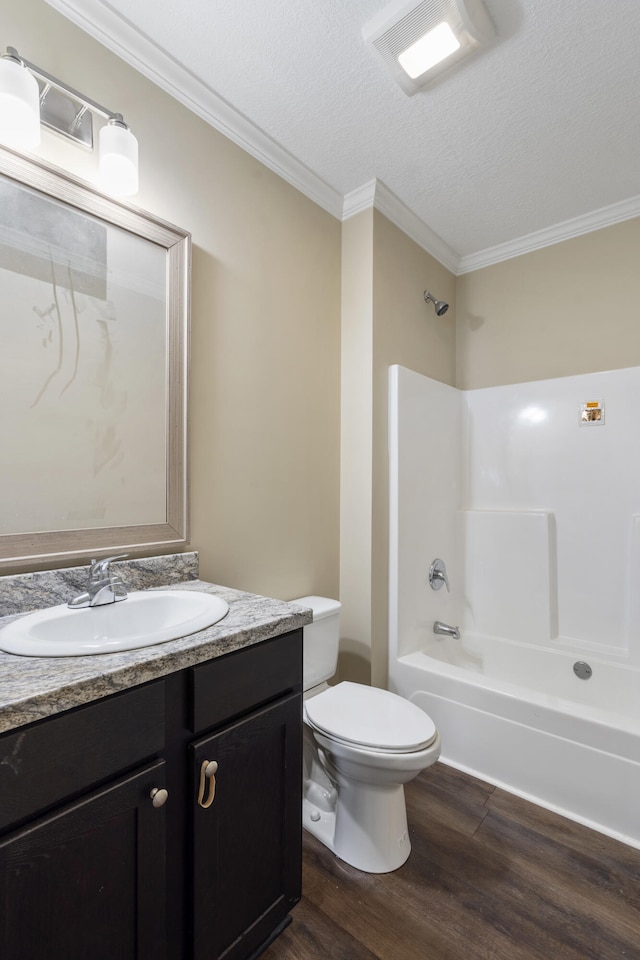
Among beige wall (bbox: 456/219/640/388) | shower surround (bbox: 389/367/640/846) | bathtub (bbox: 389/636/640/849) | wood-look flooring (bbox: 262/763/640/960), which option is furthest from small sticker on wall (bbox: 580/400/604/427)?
wood-look flooring (bbox: 262/763/640/960)

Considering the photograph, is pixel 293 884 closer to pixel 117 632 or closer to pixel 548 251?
pixel 117 632

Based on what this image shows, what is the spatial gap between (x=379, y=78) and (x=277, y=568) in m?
1.79

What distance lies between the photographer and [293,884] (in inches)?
48.1

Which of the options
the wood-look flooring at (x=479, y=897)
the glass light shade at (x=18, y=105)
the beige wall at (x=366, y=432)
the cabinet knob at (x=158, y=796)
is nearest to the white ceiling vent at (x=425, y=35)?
the beige wall at (x=366, y=432)

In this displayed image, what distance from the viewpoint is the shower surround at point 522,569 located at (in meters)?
1.86

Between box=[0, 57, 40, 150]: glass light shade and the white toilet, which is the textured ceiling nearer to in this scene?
box=[0, 57, 40, 150]: glass light shade

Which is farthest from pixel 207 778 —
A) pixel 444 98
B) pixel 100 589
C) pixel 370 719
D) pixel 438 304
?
pixel 438 304

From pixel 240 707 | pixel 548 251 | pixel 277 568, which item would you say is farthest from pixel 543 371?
pixel 240 707

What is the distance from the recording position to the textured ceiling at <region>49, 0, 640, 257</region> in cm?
138

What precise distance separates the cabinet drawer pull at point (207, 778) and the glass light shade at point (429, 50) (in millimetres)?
2062

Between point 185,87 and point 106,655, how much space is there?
1799 millimetres

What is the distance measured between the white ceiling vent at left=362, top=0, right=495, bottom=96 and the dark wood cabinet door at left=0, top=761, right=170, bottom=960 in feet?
6.63

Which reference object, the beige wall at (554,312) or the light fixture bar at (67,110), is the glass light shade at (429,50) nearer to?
the light fixture bar at (67,110)

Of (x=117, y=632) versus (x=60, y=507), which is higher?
(x=60, y=507)
